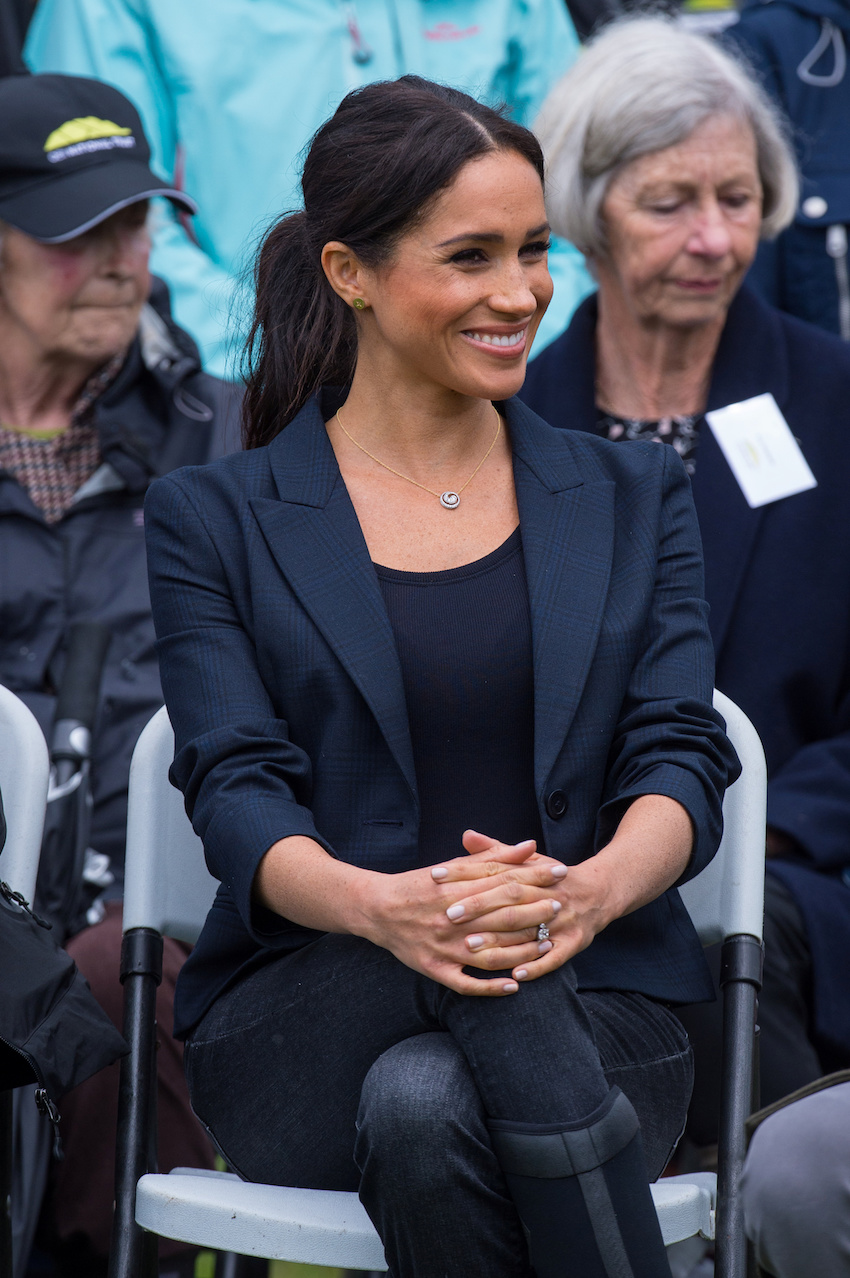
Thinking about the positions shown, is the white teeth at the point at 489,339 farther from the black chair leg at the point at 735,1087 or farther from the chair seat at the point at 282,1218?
the chair seat at the point at 282,1218

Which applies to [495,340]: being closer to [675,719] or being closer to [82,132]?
[675,719]

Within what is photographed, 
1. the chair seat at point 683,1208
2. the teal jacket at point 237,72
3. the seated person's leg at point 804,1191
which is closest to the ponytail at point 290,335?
the chair seat at point 683,1208

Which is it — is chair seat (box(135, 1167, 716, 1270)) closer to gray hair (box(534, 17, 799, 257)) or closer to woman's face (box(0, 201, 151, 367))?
woman's face (box(0, 201, 151, 367))

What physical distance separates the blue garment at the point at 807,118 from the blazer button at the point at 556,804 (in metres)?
2.22

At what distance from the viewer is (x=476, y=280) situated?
2059mm

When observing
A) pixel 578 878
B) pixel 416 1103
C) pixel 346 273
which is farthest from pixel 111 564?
pixel 416 1103

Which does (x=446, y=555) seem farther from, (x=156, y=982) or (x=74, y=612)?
(x=74, y=612)

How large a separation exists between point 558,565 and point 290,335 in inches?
22.3

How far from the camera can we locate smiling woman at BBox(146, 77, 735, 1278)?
5.64 feet

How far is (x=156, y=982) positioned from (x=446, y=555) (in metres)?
0.67

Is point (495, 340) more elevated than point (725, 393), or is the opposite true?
point (495, 340)

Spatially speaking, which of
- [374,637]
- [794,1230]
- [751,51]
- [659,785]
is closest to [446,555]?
[374,637]

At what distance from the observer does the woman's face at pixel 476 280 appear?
2.04m

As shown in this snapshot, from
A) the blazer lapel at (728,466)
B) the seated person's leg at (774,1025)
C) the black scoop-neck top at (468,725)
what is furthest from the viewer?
the blazer lapel at (728,466)
